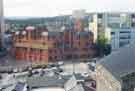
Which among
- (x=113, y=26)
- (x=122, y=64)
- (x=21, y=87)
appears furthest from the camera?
(x=113, y=26)

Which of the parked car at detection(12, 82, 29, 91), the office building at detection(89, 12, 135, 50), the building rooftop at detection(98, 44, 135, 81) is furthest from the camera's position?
the office building at detection(89, 12, 135, 50)

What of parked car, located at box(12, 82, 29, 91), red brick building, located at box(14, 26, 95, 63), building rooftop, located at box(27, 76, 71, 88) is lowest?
parked car, located at box(12, 82, 29, 91)

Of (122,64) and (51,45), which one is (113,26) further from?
(122,64)

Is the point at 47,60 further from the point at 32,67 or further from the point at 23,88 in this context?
the point at 23,88

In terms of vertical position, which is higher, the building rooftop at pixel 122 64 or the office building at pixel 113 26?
the office building at pixel 113 26

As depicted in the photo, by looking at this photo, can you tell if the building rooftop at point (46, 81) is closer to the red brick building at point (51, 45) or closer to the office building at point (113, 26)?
the red brick building at point (51, 45)

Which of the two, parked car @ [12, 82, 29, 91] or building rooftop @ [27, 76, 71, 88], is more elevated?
building rooftop @ [27, 76, 71, 88]

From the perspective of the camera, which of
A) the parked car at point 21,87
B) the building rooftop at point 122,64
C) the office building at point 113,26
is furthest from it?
the office building at point 113,26

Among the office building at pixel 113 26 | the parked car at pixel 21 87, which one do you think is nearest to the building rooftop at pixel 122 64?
the office building at pixel 113 26

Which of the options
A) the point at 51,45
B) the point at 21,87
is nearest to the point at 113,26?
the point at 51,45

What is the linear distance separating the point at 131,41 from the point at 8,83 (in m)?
1.69

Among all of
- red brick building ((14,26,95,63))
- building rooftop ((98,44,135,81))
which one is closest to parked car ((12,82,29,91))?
red brick building ((14,26,95,63))

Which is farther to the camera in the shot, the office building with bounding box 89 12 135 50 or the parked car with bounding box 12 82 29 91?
the office building with bounding box 89 12 135 50

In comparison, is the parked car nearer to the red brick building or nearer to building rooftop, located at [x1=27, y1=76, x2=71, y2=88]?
building rooftop, located at [x1=27, y1=76, x2=71, y2=88]
